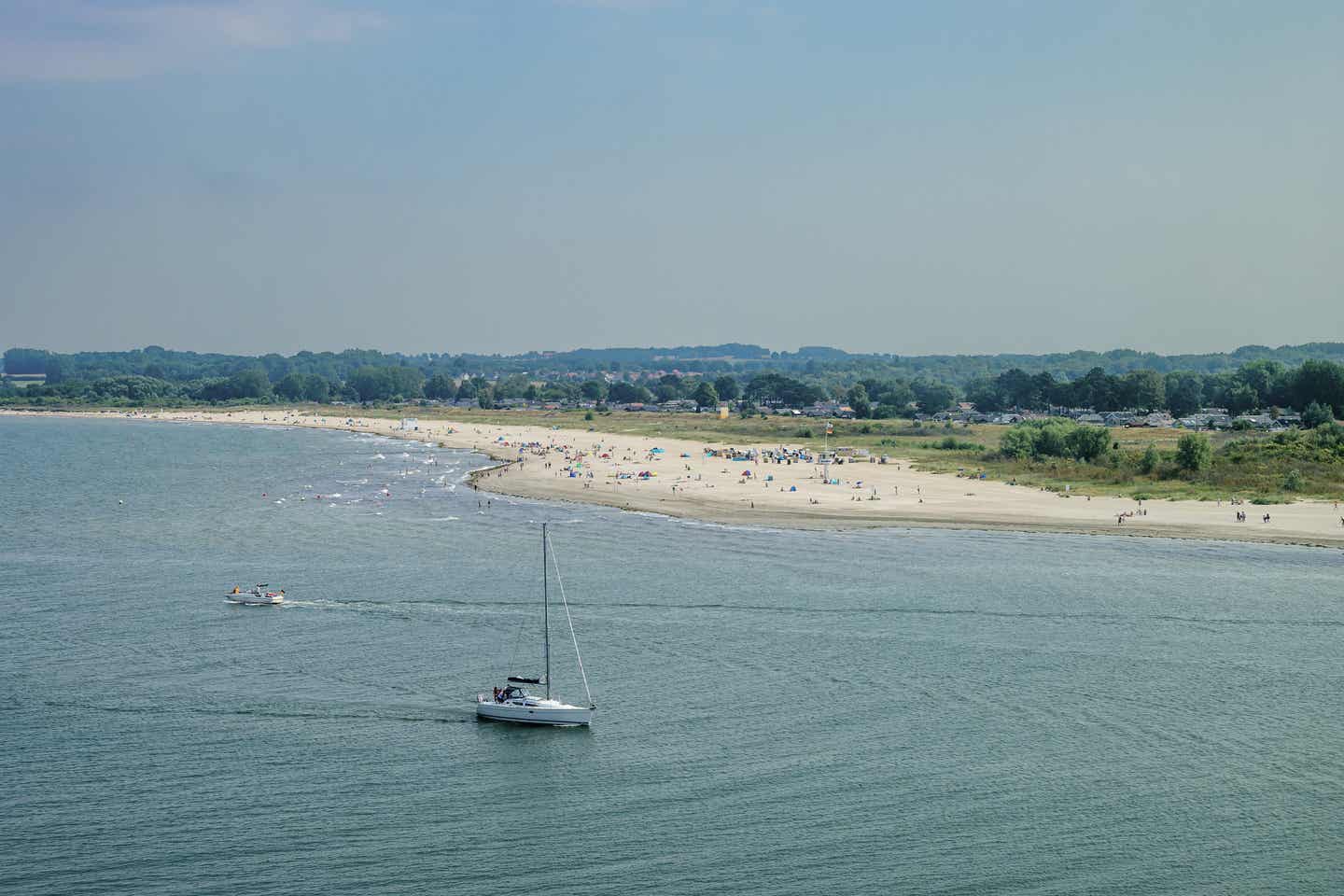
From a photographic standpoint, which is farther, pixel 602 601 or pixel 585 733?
pixel 602 601

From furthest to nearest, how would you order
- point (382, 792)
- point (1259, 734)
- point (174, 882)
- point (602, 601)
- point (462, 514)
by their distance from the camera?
point (462, 514)
point (602, 601)
point (1259, 734)
point (382, 792)
point (174, 882)

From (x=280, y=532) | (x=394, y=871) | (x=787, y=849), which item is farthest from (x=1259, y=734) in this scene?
(x=280, y=532)

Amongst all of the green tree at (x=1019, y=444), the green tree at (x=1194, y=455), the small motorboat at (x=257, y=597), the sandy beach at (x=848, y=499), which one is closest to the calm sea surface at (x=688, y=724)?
the small motorboat at (x=257, y=597)

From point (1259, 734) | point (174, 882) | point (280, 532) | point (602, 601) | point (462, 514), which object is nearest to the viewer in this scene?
point (174, 882)

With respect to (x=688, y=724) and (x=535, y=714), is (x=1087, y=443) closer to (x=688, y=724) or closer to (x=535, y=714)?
(x=688, y=724)

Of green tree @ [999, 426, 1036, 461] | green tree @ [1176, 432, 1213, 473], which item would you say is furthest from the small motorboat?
green tree @ [999, 426, 1036, 461]

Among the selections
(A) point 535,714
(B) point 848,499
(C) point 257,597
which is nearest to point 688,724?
(A) point 535,714

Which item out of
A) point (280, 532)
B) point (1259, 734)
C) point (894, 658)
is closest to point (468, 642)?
point (894, 658)

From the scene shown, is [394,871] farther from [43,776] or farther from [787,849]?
[43,776]
